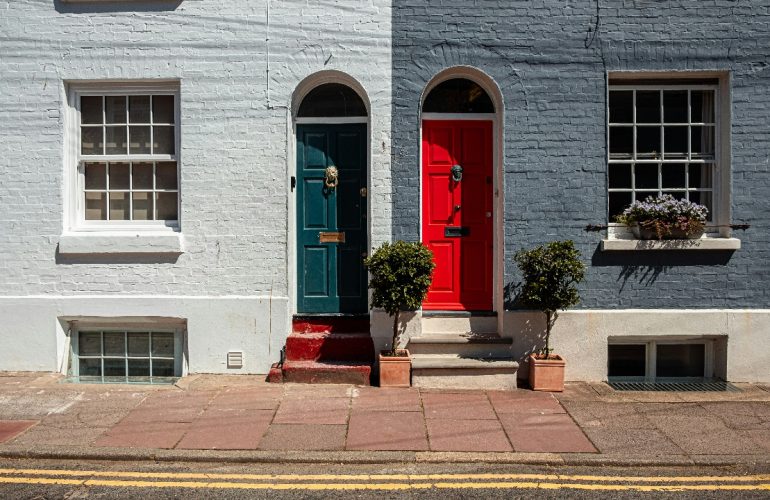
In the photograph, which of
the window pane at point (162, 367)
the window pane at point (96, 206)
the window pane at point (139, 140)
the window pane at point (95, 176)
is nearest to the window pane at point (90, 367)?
the window pane at point (162, 367)

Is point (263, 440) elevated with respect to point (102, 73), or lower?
lower

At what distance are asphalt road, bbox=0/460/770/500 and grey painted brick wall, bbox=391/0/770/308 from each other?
3.02 metres

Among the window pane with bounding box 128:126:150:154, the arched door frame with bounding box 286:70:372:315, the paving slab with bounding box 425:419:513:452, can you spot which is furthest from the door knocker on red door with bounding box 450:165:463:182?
the window pane with bounding box 128:126:150:154

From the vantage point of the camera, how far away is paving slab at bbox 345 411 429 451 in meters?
6.08

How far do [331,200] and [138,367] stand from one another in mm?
3189

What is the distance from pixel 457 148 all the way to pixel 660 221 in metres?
2.56

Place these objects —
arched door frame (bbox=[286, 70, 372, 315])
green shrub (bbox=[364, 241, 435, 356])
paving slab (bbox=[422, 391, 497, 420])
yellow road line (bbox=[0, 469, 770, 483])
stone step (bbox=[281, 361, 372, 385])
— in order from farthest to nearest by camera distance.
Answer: arched door frame (bbox=[286, 70, 372, 315]) < stone step (bbox=[281, 361, 372, 385]) < green shrub (bbox=[364, 241, 435, 356]) < paving slab (bbox=[422, 391, 497, 420]) < yellow road line (bbox=[0, 469, 770, 483])

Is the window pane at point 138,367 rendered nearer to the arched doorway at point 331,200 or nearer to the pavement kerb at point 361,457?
the arched doorway at point 331,200

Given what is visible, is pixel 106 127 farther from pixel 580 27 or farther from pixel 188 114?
pixel 580 27

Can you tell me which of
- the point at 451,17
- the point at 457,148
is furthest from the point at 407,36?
the point at 457,148

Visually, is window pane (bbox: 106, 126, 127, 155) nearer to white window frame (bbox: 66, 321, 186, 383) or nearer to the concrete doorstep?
white window frame (bbox: 66, 321, 186, 383)

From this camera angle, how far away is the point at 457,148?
8.57 meters

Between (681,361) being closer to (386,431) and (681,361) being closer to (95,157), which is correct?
(386,431)

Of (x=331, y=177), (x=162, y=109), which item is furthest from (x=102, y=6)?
(x=331, y=177)
